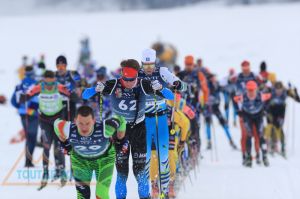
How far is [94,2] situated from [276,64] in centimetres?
4492

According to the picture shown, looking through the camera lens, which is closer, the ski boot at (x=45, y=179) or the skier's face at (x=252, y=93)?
the ski boot at (x=45, y=179)

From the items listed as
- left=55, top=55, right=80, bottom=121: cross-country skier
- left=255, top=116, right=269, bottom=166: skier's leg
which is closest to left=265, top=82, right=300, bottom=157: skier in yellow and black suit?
left=255, top=116, right=269, bottom=166: skier's leg

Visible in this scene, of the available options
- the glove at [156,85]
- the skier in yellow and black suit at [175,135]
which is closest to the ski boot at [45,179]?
the skier in yellow and black suit at [175,135]

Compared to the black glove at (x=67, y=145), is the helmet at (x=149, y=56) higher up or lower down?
higher up

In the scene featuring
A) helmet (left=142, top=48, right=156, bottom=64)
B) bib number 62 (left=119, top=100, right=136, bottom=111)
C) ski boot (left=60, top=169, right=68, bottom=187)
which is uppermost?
helmet (left=142, top=48, right=156, bottom=64)

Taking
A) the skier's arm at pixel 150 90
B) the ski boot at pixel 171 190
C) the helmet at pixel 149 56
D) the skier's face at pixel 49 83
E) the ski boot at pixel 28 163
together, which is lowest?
the ski boot at pixel 171 190

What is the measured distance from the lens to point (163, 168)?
8883 mm

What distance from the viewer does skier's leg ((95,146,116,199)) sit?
24.3 ft

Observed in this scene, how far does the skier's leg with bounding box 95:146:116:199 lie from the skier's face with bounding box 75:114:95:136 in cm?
47

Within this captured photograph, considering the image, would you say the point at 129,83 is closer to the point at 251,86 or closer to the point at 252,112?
the point at 251,86

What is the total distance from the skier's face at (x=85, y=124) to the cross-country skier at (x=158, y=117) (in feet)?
5.74

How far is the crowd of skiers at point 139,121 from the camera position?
24.5 feet

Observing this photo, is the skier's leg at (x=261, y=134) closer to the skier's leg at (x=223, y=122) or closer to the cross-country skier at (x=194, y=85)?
the cross-country skier at (x=194, y=85)

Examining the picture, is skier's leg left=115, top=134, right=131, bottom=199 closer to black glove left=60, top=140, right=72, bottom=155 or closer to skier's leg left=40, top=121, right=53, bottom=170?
black glove left=60, top=140, right=72, bottom=155
